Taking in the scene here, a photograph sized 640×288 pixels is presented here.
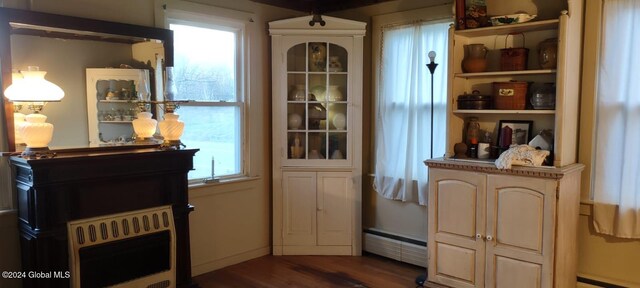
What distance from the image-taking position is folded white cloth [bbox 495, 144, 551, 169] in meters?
2.80

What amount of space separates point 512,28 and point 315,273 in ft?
7.75

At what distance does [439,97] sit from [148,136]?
7.30 feet

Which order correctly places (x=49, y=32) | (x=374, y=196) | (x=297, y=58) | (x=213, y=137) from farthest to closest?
(x=374, y=196)
(x=297, y=58)
(x=213, y=137)
(x=49, y=32)

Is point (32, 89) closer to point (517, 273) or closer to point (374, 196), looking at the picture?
point (374, 196)

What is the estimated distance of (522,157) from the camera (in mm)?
2822

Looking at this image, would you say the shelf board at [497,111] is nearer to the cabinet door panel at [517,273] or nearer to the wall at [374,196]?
the cabinet door panel at [517,273]

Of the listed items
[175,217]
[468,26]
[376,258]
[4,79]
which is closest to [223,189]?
[175,217]

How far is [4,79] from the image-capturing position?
269cm

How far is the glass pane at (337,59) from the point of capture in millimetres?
4145

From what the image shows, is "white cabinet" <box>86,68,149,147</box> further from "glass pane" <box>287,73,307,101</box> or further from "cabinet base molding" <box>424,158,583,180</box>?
"cabinet base molding" <box>424,158,583,180</box>

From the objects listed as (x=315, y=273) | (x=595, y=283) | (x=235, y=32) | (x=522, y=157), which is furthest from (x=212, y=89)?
(x=595, y=283)

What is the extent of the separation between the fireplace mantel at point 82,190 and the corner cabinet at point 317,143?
3.79ft

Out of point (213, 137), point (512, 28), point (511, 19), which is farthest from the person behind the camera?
point (213, 137)

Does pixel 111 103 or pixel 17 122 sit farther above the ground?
pixel 111 103
